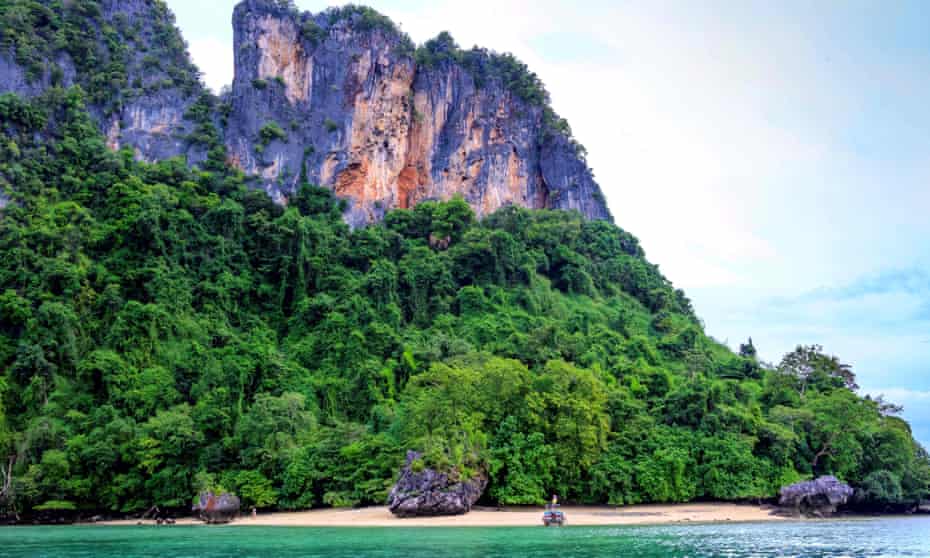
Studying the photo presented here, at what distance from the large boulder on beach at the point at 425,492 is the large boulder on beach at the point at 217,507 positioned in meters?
6.93

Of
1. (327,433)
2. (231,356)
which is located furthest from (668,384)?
(231,356)

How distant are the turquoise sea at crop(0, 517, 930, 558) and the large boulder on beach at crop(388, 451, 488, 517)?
336 cm

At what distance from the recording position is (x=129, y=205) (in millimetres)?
51719

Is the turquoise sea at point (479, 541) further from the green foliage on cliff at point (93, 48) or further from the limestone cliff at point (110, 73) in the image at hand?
the green foliage on cliff at point (93, 48)

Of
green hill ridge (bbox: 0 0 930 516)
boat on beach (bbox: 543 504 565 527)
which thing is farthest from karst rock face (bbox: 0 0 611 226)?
boat on beach (bbox: 543 504 565 527)

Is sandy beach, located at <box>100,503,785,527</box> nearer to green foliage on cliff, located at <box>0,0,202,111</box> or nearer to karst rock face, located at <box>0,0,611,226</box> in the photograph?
karst rock face, located at <box>0,0,611,226</box>

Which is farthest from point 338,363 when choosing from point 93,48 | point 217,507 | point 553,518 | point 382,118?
point 93,48

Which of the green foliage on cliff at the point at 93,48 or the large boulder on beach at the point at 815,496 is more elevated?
the green foliage on cliff at the point at 93,48

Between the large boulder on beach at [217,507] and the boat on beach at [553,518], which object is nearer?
the boat on beach at [553,518]

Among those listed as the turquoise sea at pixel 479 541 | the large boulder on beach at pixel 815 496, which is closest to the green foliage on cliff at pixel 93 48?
the turquoise sea at pixel 479 541

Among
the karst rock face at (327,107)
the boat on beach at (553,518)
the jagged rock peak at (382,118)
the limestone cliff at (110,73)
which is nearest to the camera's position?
the boat on beach at (553,518)

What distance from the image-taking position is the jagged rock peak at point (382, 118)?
6300cm

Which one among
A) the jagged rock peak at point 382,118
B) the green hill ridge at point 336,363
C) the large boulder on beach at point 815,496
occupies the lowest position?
the large boulder on beach at point 815,496

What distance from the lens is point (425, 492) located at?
32844 millimetres
